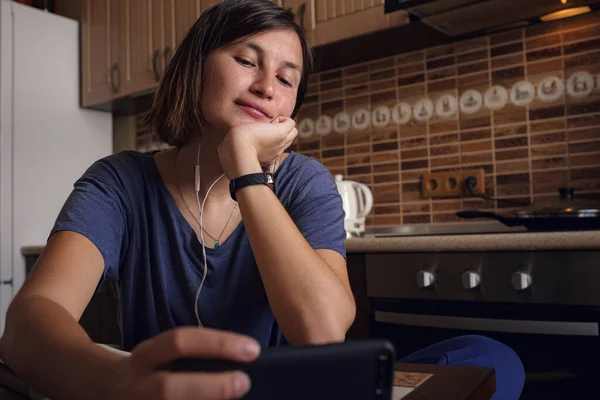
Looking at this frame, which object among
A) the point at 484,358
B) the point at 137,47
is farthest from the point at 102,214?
the point at 137,47

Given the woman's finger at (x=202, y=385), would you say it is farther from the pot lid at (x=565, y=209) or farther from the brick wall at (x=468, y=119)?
the brick wall at (x=468, y=119)

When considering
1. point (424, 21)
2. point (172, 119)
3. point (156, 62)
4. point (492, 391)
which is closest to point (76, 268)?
point (172, 119)

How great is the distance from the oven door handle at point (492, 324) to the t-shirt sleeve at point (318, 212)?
553 millimetres

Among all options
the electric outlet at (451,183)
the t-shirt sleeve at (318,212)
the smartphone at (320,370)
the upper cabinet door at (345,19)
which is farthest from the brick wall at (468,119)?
the smartphone at (320,370)

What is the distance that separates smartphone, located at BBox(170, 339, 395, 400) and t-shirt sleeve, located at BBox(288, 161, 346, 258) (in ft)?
2.02

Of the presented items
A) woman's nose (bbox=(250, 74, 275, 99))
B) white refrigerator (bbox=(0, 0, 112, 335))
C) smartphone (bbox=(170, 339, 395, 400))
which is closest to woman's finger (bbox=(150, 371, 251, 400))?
smartphone (bbox=(170, 339, 395, 400))

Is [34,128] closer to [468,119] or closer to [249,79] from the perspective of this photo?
[468,119]

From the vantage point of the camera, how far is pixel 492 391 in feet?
1.80

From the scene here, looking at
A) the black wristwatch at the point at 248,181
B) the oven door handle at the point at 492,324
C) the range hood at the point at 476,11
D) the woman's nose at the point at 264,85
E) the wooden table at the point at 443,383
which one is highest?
the range hood at the point at 476,11

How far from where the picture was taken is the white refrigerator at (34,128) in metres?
2.62

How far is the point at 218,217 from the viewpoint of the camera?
3.35ft

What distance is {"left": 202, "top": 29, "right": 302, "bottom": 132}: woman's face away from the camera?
3.21ft

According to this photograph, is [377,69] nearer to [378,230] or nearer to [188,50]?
[378,230]

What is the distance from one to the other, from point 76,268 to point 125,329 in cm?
20
